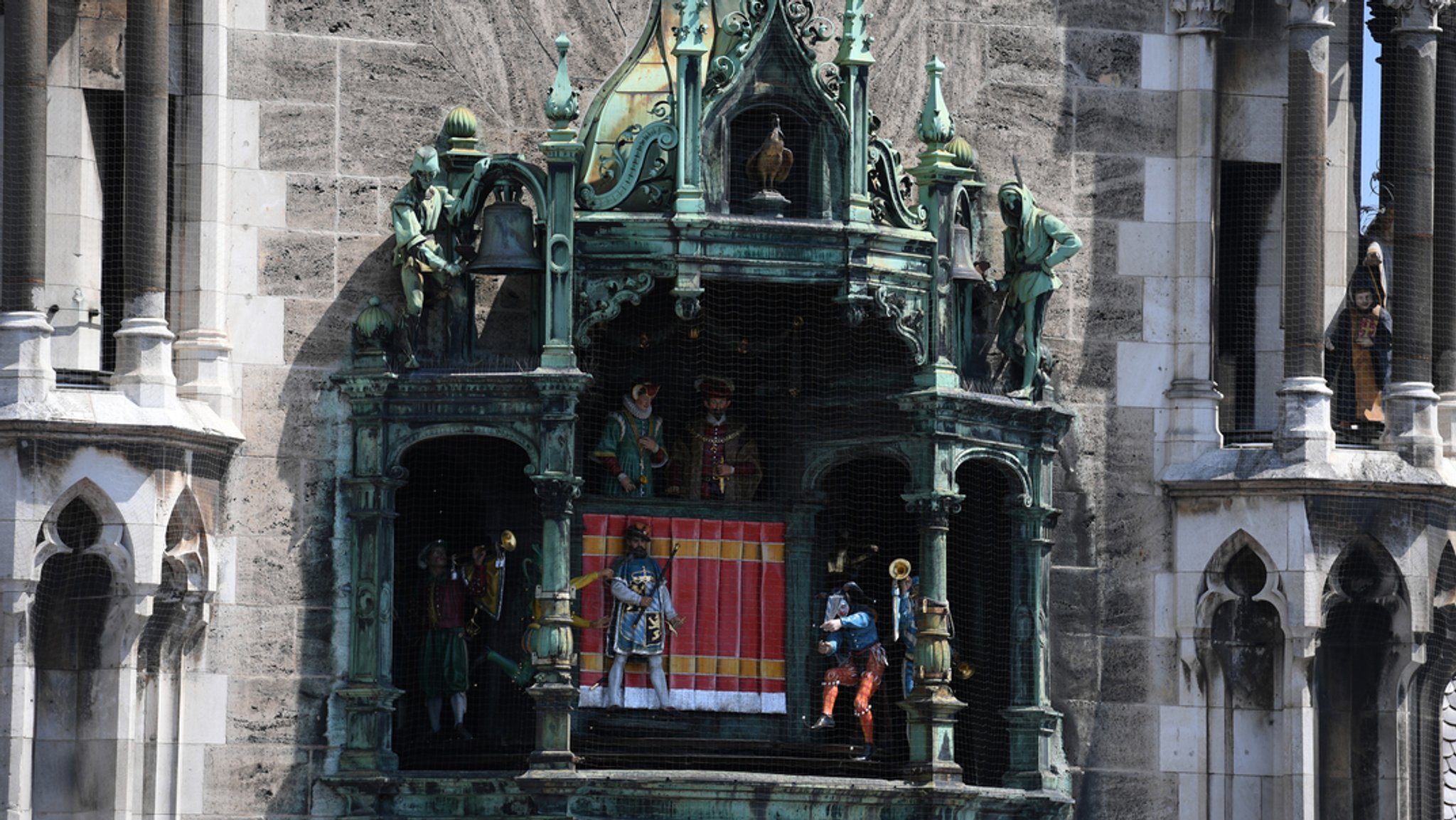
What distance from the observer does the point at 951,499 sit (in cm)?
2697

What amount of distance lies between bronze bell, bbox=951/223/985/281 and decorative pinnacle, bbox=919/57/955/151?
22.5 inches

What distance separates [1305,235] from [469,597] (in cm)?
604

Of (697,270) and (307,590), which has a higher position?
(697,270)

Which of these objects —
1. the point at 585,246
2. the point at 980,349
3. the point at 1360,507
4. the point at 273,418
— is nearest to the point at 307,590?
the point at 273,418

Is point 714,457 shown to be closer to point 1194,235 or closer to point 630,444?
point 630,444

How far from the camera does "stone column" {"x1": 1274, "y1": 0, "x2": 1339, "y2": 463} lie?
91.3 feet

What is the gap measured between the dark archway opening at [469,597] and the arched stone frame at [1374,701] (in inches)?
208

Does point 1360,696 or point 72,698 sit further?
point 1360,696

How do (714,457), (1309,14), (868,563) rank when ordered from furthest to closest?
(1309,14) → (868,563) → (714,457)

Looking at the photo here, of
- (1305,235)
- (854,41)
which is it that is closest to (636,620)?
(854,41)

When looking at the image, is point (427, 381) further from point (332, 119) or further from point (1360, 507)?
point (1360, 507)

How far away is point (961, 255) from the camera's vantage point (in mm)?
27375

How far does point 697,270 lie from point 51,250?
4.07 meters

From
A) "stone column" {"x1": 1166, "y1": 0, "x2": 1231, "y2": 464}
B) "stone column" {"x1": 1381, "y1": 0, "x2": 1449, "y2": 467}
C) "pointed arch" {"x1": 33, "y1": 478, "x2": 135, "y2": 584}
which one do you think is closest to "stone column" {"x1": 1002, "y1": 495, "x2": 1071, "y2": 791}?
"stone column" {"x1": 1166, "y1": 0, "x2": 1231, "y2": 464}
